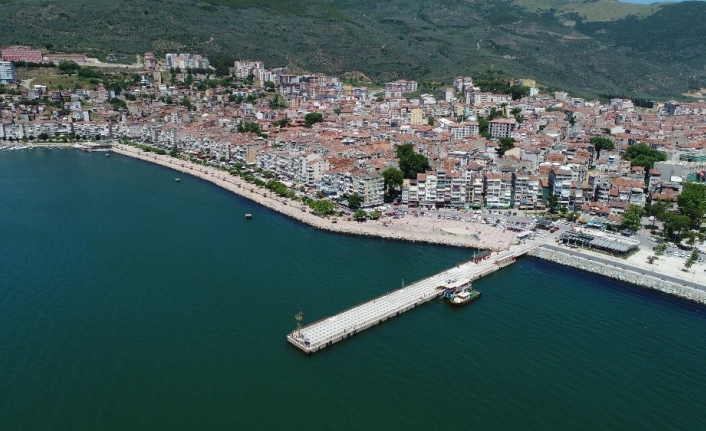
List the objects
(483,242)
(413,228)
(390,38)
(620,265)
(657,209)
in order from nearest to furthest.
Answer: (620,265) → (483,242) → (657,209) → (413,228) → (390,38)

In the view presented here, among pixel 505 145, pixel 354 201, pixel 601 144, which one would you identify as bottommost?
pixel 354 201

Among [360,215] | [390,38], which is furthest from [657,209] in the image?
[390,38]

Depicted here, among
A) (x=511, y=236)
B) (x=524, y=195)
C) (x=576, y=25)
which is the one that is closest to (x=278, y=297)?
(x=511, y=236)

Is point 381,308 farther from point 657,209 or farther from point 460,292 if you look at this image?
point 657,209

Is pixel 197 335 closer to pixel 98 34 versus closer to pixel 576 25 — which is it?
pixel 98 34

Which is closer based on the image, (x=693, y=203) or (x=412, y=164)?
(x=693, y=203)

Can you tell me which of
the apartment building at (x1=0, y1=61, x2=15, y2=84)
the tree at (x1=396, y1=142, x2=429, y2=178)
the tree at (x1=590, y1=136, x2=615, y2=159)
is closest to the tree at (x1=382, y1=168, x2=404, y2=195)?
the tree at (x1=396, y1=142, x2=429, y2=178)
